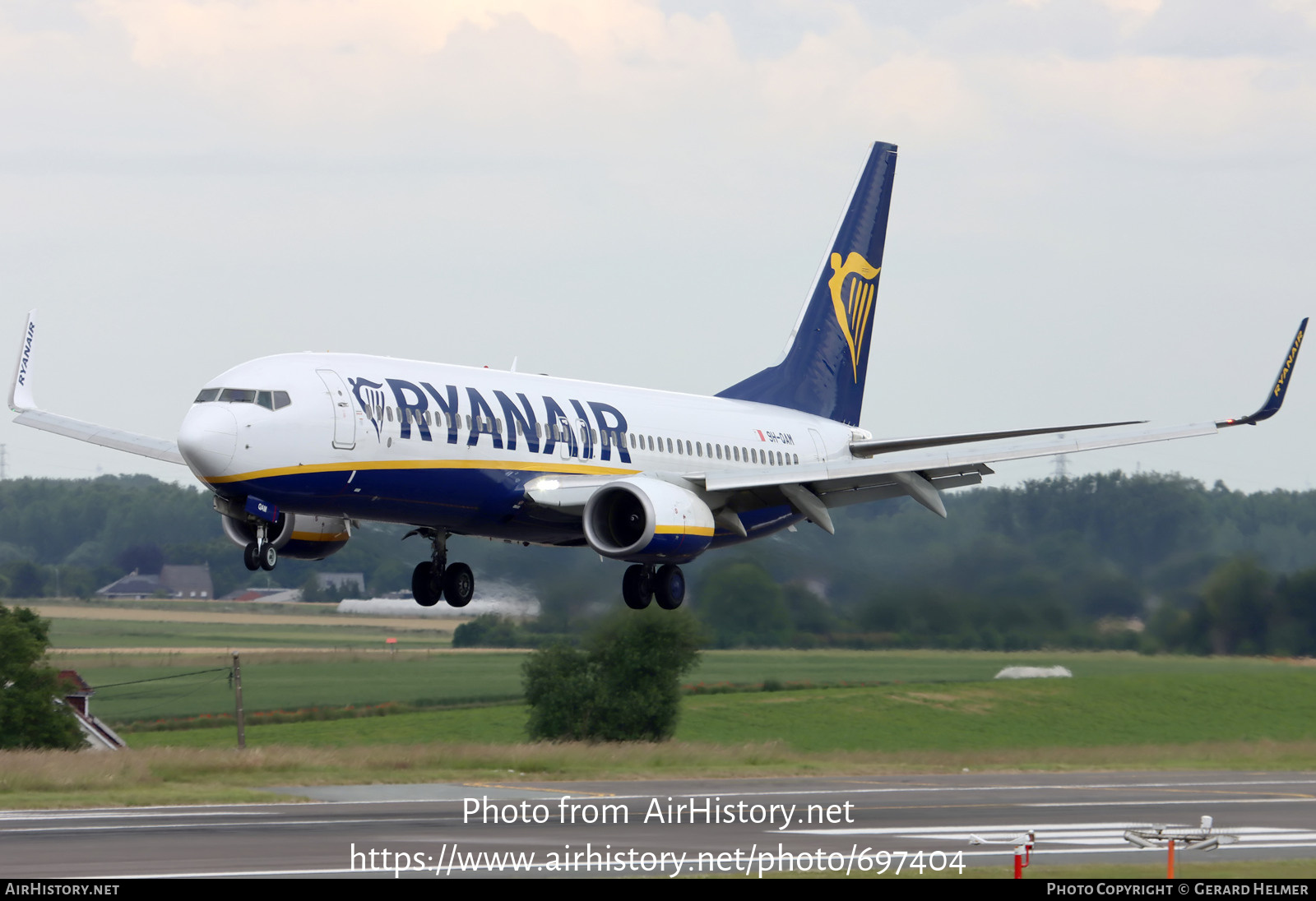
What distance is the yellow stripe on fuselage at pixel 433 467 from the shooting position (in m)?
31.1

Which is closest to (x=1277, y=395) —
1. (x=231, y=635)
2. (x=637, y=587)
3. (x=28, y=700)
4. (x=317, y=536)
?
(x=637, y=587)

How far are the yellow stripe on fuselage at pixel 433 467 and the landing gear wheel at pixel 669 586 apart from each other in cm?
221

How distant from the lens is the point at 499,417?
35188 mm

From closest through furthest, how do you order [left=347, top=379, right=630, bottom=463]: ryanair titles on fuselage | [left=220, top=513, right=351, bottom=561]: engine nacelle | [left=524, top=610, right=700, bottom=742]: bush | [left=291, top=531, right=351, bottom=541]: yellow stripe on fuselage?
[left=347, top=379, right=630, bottom=463]: ryanair titles on fuselage < [left=220, top=513, right=351, bottom=561]: engine nacelle < [left=291, top=531, right=351, bottom=541]: yellow stripe on fuselage < [left=524, top=610, right=700, bottom=742]: bush

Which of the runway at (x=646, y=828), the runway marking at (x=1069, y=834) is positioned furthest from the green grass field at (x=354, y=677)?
the runway marking at (x=1069, y=834)

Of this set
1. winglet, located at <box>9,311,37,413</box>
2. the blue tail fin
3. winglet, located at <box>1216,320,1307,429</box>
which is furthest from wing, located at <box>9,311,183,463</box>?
winglet, located at <box>1216,320,1307,429</box>

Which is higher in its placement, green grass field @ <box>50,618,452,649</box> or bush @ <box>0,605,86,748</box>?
green grass field @ <box>50,618,452,649</box>

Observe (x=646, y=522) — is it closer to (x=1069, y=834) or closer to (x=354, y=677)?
(x=1069, y=834)

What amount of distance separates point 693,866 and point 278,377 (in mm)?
11341

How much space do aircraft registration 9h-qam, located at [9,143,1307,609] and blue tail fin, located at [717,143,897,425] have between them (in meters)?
1.81

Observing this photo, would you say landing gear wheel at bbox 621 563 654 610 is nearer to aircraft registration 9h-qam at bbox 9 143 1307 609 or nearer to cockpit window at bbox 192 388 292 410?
aircraft registration 9h-qam at bbox 9 143 1307 609

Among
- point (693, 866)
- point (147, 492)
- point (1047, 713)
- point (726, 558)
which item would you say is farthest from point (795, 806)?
point (147, 492)

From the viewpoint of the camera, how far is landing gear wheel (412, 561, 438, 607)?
38969 mm

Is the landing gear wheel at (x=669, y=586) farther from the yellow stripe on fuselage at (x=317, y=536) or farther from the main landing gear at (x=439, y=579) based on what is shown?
the yellow stripe on fuselage at (x=317, y=536)
